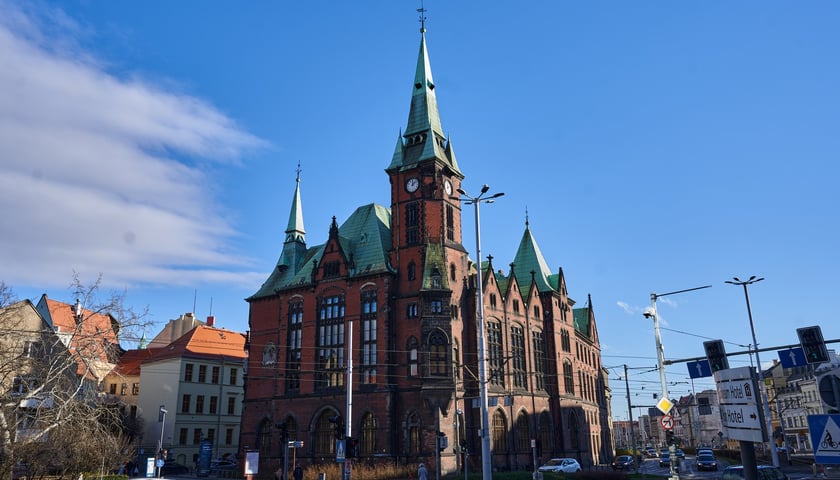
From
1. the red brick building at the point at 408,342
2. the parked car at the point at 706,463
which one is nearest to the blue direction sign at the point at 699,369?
the red brick building at the point at 408,342

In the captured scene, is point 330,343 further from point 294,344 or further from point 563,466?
point 563,466

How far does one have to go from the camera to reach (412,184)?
5466 cm

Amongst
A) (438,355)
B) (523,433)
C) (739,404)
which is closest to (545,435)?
(523,433)

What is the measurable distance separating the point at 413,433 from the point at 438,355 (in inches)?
248

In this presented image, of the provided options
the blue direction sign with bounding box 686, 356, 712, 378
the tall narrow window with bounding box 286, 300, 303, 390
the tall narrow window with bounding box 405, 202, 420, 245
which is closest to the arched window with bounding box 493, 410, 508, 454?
the tall narrow window with bounding box 405, 202, 420, 245

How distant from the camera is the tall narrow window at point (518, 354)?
5775 cm

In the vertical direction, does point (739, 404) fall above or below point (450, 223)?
below

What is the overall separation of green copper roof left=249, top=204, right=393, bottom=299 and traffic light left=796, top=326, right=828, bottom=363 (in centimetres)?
3523

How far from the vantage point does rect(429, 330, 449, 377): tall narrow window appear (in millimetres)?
48000

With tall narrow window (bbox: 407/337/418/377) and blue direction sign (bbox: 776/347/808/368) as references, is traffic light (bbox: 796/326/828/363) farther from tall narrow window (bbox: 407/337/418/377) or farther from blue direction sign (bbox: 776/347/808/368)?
tall narrow window (bbox: 407/337/418/377)

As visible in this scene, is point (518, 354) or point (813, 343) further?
point (518, 354)

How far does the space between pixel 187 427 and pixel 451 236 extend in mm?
36972

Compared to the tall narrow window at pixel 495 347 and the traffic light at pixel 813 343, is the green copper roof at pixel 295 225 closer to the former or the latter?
the tall narrow window at pixel 495 347

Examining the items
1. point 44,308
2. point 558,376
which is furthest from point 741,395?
point 44,308
